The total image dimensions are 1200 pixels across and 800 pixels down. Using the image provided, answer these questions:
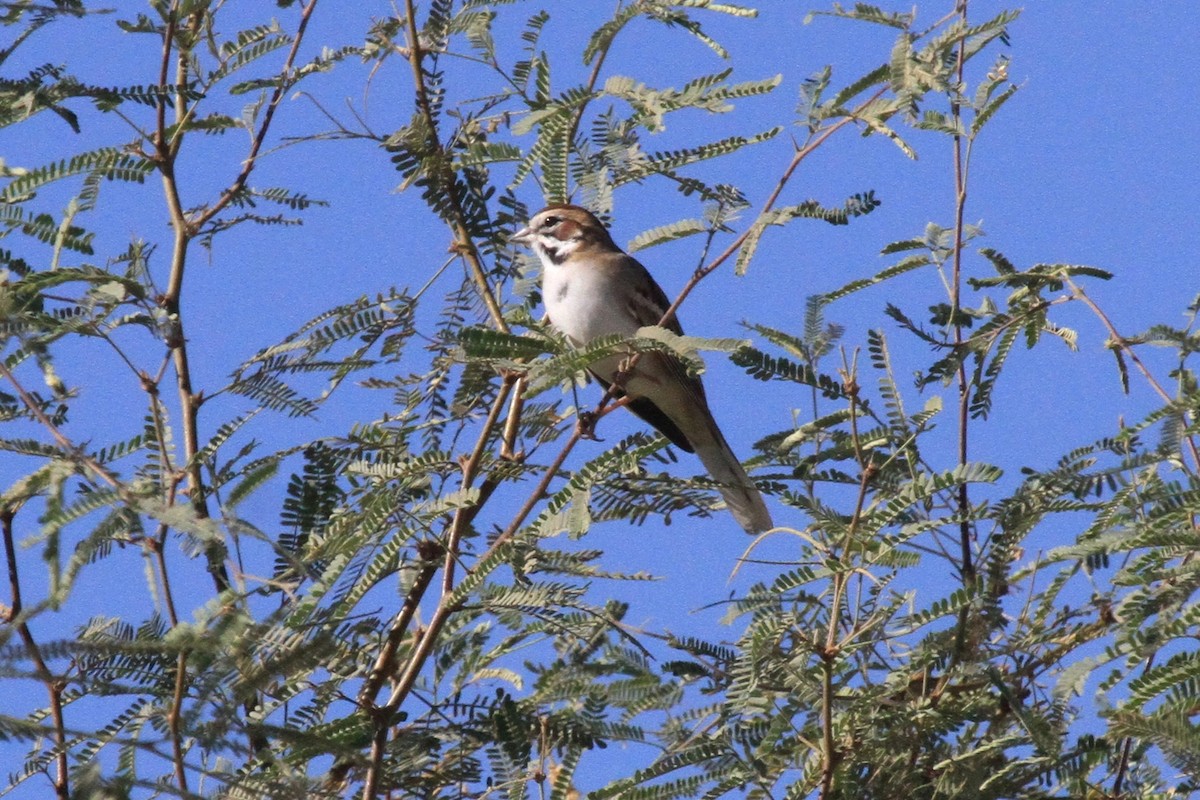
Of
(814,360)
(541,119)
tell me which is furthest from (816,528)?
(541,119)

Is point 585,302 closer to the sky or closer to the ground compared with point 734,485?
closer to the sky

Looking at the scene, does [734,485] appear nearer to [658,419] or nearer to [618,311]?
[618,311]

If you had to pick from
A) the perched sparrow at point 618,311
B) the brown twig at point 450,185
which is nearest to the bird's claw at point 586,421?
the brown twig at point 450,185

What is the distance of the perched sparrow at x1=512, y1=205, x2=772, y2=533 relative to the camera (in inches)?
222

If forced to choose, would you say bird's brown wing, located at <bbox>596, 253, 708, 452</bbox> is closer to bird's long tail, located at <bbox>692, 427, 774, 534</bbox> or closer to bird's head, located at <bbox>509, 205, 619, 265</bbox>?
bird's long tail, located at <bbox>692, 427, 774, 534</bbox>

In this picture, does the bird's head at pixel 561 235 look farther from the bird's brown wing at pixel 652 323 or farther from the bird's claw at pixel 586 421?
the bird's claw at pixel 586 421

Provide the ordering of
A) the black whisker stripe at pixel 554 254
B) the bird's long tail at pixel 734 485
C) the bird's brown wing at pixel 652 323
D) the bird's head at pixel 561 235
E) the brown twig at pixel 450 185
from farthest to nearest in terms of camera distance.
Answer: the bird's brown wing at pixel 652 323 < the black whisker stripe at pixel 554 254 < the bird's head at pixel 561 235 < the bird's long tail at pixel 734 485 < the brown twig at pixel 450 185

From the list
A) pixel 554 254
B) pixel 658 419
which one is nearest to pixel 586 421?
pixel 554 254

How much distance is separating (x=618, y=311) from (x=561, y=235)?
51 centimetres

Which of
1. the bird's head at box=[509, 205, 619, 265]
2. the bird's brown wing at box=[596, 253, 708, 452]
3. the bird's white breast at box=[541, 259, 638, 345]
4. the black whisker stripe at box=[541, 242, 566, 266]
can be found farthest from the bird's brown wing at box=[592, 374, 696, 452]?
the black whisker stripe at box=[541, 242, 566, 266]

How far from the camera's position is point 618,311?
6.12 m

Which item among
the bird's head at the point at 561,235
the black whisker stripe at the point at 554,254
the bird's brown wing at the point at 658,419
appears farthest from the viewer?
the bird's brown wing at the point at 658,419

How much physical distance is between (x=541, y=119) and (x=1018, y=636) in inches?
72.6

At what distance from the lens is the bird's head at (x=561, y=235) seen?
528cm
